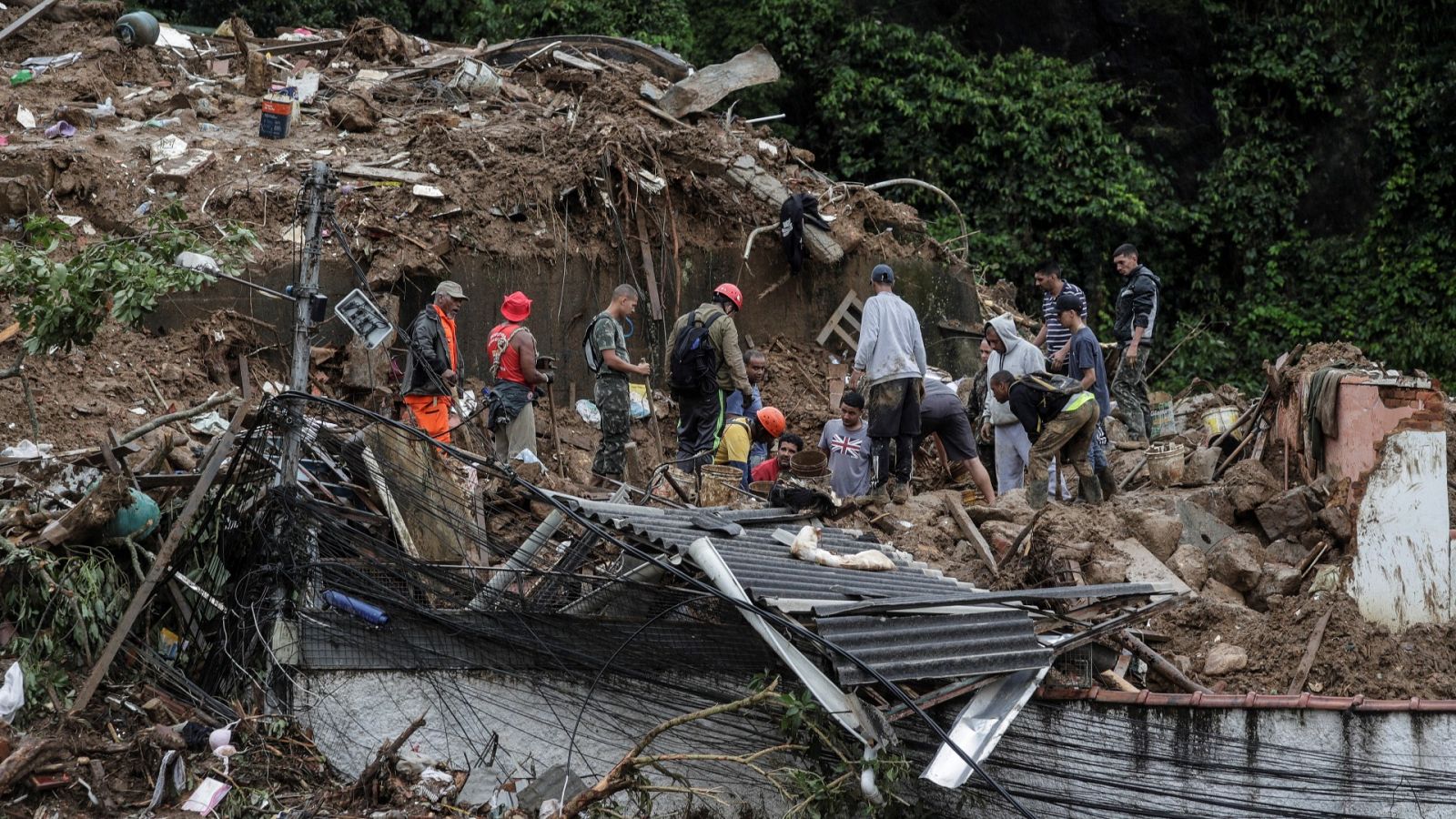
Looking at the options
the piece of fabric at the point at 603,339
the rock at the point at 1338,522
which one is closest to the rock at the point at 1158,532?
the rock at the point at 1338,522

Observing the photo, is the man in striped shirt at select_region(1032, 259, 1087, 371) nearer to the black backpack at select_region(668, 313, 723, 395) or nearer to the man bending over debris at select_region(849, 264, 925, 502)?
the man bending over debris at select_region(849, 264, 925, 502)

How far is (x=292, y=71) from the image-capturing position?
16.2 m

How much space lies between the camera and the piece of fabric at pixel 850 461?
34.3 ft

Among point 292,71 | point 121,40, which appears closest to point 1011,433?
point 292,71

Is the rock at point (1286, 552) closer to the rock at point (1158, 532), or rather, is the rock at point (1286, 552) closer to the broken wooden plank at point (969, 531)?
the rock at point (1158, 532)

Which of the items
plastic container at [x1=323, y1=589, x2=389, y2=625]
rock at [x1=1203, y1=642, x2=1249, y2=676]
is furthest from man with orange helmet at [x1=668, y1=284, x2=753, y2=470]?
rock at [x1=1203, y1=642, x2=1249, y2=676]

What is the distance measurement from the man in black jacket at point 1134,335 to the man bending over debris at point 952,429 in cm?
192

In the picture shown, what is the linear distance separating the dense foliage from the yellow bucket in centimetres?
778

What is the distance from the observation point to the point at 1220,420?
42.3ft

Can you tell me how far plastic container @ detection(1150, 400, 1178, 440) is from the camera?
535 inches

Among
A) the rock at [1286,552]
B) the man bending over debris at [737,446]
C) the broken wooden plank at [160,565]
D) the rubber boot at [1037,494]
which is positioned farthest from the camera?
the man bending over debris at [737,446]

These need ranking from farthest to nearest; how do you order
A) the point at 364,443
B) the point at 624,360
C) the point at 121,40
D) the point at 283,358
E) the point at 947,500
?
1. the point at 121,40
2. the point at 283,358
3. the point at 624,360
4. the point at 947,500
5. the point at 364,443

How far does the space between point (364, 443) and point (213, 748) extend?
1.91 meters

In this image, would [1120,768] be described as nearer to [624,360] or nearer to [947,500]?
[947,500]
